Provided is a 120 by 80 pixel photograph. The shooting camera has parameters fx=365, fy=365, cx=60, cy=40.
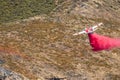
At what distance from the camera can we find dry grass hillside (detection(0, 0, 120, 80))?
170ft

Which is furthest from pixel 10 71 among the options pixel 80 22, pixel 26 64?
pixel 80 22

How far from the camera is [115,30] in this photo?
230ft

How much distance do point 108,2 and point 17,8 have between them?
19794 millimetres

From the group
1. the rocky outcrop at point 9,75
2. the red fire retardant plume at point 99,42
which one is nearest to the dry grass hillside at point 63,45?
the rocky outcrop at point 9,75

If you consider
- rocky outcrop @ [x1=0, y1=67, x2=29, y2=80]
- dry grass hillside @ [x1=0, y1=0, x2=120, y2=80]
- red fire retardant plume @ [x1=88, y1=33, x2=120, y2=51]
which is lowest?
dry grass hillside @ [x1=0, y1=0, x2=120, y2=80]

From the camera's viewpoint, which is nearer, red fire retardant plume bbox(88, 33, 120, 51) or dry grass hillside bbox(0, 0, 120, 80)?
red fire retardant plume bbox(88, 33, 120, 51)

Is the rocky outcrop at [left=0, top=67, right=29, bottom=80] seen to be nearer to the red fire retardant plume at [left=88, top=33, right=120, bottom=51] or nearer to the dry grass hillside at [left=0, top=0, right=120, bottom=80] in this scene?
the dry grass hillside at [left=0, top=0, right=120, bottom=80]

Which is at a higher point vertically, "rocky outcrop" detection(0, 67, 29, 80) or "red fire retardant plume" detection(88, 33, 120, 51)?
"red fire retardant plume" detection(88, 33, 120, 51)

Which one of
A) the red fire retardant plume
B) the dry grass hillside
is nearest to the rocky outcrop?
the dry grass hillside

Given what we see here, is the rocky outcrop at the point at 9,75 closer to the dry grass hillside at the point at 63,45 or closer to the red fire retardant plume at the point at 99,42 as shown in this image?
the dry grass hillside at the point at 63,45


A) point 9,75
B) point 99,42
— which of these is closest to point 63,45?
Result: point 9,75

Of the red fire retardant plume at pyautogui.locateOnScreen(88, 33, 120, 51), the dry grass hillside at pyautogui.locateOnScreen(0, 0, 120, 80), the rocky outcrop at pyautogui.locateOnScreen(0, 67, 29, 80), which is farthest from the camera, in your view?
the dry grass hillside at pyautogui.locateOnScreen(0, 0, 120, 80)

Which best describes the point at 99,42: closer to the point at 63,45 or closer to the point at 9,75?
the point at 9,75

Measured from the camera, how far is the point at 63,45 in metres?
61.5
